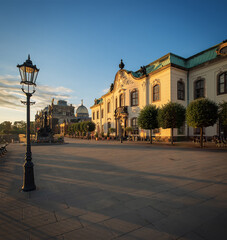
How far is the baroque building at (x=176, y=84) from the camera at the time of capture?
19359 mm

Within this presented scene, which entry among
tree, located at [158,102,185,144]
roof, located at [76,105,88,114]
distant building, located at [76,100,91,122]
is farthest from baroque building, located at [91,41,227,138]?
roof, located at [76,105,88,114]

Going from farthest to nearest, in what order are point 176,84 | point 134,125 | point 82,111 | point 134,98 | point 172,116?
point 82,111 < point 134,98 < point 134,125 < point 176,84 < point 172,116

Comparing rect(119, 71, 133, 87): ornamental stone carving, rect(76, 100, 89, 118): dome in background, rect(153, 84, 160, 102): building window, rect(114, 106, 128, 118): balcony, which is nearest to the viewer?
rect(153, 84, 160, 102): building window

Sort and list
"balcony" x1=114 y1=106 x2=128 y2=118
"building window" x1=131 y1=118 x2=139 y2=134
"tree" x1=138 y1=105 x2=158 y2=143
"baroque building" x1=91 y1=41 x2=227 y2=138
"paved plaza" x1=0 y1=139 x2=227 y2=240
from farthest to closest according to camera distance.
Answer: "balcony" x1=114 y1=106 x2=128 y2=118
"building window" x1=131 y1=118 x2=139 y2=134
"tree" x1=138 y1=105 x2=158 y2=143
"baroque building" x1=91 y1=41 x2=227 y2=138
"paved plaza" x1=0 y1=139 x2=227 y2=240

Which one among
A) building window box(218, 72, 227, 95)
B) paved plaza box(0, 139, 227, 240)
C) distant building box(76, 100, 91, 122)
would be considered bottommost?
paved plaza box(0, 139, 227, 240)

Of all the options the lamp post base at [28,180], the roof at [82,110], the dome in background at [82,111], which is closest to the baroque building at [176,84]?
the lamp post base at [28,180]

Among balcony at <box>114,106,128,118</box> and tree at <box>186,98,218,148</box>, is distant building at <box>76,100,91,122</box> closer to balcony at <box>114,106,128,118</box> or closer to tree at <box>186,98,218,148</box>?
balcony at <box>114,106,128,118</box>

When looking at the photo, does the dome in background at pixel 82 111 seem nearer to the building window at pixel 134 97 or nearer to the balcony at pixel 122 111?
the balcony at pixel 122 111

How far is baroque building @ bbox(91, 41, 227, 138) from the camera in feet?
63.5

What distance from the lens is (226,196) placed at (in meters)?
3.92

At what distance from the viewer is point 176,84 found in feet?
72.5

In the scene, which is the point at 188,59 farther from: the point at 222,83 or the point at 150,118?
the point at 150,118

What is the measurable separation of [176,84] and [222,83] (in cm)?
575

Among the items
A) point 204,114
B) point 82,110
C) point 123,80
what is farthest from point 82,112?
point 204,114
